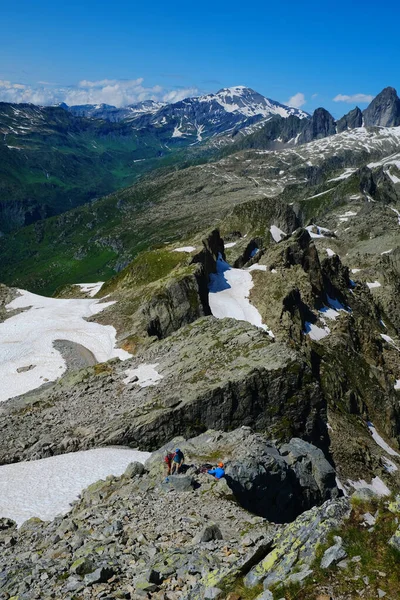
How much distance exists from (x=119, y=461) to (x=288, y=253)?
7683 cm

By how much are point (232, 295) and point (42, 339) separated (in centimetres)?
4015

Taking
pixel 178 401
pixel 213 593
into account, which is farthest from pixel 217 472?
pixel 178 401

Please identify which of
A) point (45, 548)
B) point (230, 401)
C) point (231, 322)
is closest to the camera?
point (45, 548)

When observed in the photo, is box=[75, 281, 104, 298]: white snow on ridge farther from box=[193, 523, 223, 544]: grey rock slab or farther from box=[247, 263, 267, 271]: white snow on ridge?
box=[193, 523, 223, 544]: grey rock slab

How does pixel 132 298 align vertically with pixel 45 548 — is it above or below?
above

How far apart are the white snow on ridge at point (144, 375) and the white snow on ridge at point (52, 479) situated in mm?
9320

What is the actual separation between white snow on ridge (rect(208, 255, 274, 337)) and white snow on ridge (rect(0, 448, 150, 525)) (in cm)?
4459

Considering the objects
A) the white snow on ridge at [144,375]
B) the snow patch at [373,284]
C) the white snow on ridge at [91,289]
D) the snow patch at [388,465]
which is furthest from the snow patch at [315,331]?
the snow patch at [373,284]

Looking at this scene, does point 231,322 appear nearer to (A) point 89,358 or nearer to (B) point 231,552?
(A) point 89,358

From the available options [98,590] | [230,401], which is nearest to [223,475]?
[98,590]

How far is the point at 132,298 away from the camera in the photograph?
243ft

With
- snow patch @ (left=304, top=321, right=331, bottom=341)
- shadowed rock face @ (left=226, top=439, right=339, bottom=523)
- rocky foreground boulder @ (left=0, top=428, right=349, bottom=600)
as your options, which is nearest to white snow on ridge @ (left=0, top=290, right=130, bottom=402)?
rocky foreground boulder @ (left=0, top=428, right=349, bottom=600)

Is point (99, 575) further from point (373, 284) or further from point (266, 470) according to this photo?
point (373, 284)

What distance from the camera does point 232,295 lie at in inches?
3575
